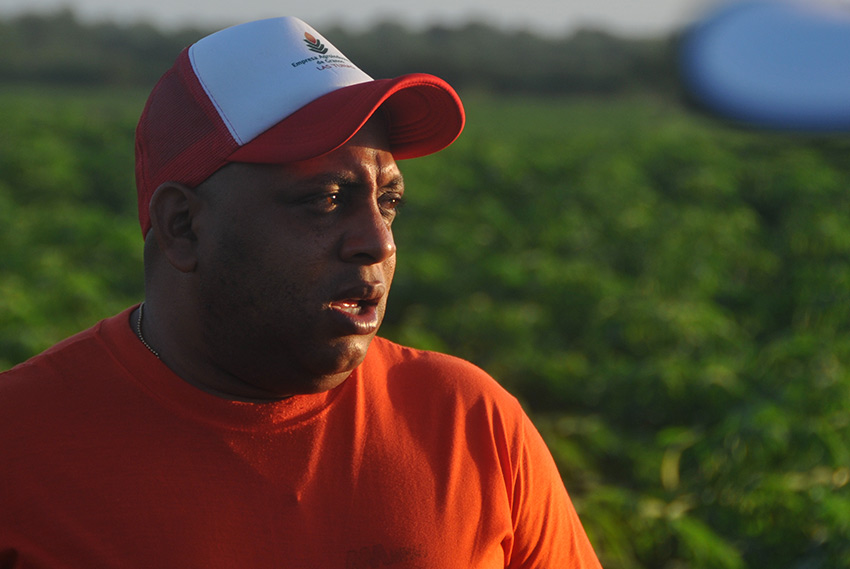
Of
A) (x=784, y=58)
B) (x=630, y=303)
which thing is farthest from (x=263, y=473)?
(x=630, y=303)

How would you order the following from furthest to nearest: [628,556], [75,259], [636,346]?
[75,259] → [636,346] → [628,556]

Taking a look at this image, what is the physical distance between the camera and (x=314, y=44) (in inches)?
57.1

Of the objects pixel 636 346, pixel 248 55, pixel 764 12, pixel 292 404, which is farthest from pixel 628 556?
pixel 636 346

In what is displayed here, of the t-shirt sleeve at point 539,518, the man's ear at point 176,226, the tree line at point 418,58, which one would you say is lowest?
the tree line at point 418,58

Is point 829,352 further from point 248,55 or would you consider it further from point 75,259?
point 75,259

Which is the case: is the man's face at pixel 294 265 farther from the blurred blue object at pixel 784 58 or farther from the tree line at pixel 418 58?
the tree line at pixel 418 58

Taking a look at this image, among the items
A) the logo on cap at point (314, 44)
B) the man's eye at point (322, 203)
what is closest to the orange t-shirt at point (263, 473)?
the man's eye at point (322, 203)

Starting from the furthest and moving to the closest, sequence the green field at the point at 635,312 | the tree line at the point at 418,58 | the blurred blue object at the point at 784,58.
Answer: the tree line at the point at 418,58 → the green field at the point at 635,312 → the blurred blue object at the point at 784,58

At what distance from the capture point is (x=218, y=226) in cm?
137

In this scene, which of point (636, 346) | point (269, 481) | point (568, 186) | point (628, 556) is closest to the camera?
point (269, 481)

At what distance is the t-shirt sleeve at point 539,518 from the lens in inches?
58.2

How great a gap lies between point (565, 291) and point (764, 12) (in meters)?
3.64

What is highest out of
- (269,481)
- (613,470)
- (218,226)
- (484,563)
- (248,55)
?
(248,55)

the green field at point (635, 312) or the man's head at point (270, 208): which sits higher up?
the man's head at point (270, 208)
